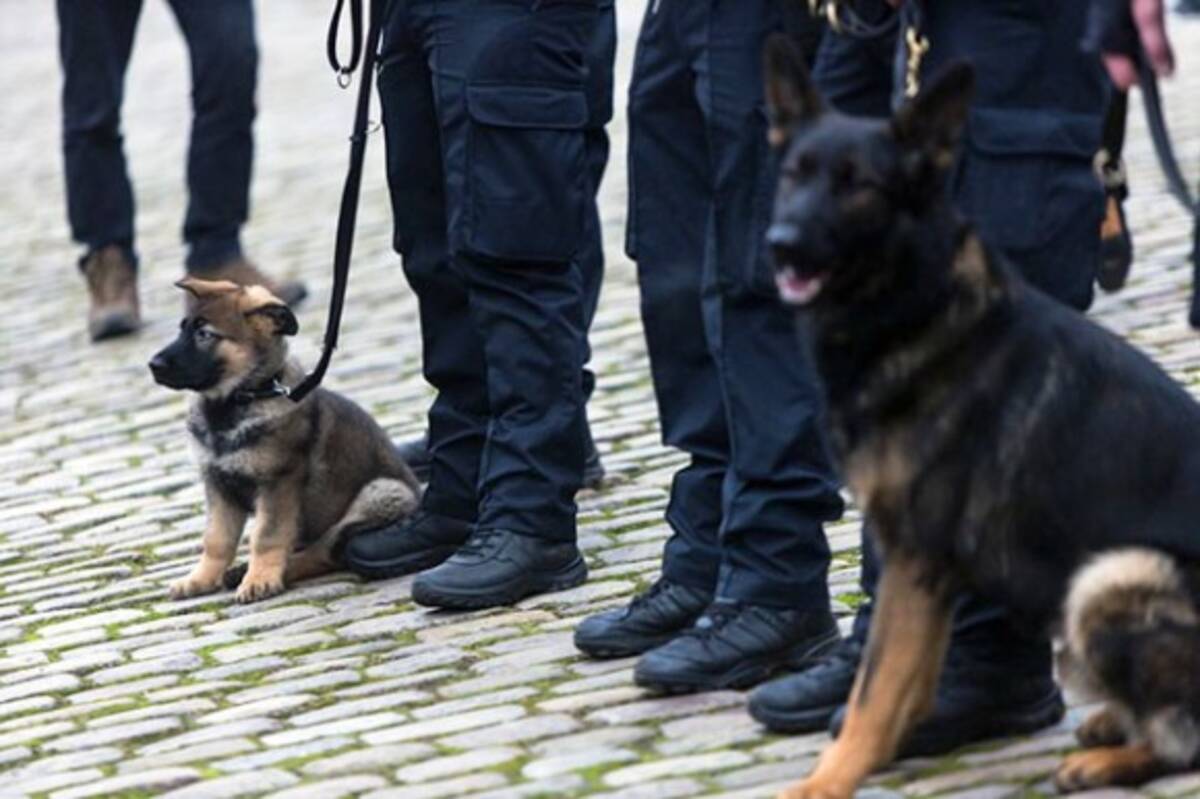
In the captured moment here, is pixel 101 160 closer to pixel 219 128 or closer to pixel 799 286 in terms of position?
pixel 219 128

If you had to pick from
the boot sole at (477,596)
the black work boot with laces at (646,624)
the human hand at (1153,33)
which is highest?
the human hand at (1153,33)

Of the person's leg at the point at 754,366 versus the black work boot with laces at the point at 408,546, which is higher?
the person's leg at the point at 754,366

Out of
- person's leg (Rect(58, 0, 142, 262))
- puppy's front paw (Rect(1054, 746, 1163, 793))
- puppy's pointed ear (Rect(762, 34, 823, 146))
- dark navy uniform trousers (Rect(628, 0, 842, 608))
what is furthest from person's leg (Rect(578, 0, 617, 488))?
person's leg (Rect(58, 0, 142, 262))

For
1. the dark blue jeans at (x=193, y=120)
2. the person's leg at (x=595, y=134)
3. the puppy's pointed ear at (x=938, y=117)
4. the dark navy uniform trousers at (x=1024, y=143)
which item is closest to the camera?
the puppy's pointed ear at (x=938, y=117)

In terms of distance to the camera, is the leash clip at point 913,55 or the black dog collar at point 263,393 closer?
the leash clip at point 913,55

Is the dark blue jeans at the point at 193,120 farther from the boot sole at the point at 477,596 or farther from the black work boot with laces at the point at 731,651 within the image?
the black work boot with laces at the point at 731,651

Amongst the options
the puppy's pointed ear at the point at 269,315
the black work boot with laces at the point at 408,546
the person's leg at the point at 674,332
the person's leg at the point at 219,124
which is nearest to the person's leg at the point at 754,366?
the person's leg at the point at 674,332

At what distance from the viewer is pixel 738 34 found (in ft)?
16.9

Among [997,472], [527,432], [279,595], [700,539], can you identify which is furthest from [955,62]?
[279,595]

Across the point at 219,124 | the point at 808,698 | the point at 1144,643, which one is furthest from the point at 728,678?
the point at 219,124

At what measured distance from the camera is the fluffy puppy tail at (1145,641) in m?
4.32

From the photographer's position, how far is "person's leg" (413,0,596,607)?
5.95 metres

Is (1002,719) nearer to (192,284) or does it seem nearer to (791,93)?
(791,93)

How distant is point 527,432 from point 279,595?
771 millimetres
